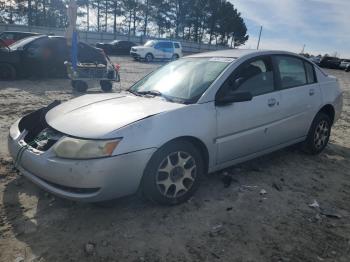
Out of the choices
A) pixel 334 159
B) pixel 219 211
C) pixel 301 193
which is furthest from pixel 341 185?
pixel 219 211

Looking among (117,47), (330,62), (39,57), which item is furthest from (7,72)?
(330,62)

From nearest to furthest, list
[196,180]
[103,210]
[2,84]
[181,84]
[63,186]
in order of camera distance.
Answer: [63,186] < [103,210] < [196,180] < [181,84] < [2,84]

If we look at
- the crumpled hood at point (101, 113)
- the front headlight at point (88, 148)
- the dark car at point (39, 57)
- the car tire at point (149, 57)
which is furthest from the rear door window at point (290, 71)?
the car tire at point (149, 57)

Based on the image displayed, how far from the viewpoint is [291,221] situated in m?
3.46

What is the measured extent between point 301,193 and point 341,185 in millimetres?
723

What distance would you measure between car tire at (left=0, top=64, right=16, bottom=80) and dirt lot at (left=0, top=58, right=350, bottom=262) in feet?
26.6

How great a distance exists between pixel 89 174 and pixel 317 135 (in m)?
3.78

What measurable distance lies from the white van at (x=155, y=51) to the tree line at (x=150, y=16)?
2678 centimetres

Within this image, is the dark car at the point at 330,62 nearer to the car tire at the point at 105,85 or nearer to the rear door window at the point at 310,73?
the car tire at the point at 105,85

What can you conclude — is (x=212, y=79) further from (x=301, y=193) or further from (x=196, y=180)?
(x=301, y=193)

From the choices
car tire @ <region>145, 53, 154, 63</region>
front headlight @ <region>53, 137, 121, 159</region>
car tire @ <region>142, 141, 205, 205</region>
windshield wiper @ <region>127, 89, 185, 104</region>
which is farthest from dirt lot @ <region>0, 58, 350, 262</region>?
car tire @ <region>145, 53, 154, 63</region>

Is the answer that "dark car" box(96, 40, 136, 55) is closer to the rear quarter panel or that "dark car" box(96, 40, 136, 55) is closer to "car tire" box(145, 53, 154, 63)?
"car tire" box(145, 53, 154, 63)

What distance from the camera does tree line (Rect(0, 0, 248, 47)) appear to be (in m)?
48.2

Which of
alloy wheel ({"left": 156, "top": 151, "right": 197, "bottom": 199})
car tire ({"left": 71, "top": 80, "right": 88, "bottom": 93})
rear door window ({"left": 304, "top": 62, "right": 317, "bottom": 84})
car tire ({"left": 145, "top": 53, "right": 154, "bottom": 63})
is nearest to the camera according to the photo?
alloy wheel ({"left": 156, "top": 151, "right": 197, "bottom": 199})
